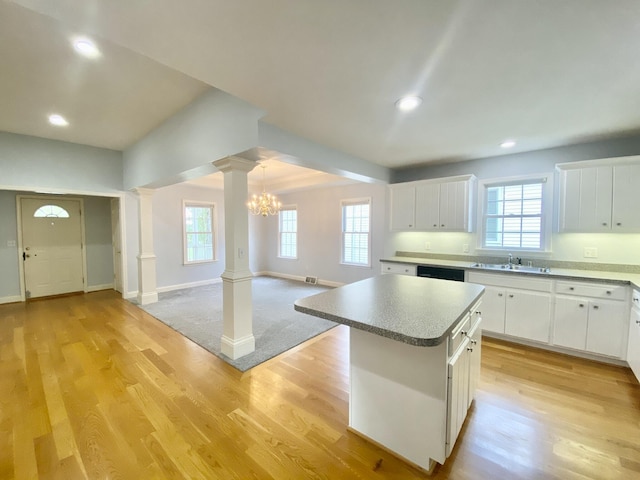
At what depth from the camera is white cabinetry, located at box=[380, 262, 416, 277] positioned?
157 inches

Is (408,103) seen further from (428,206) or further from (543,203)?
(543,203)

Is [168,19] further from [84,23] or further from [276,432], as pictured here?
[276,432]

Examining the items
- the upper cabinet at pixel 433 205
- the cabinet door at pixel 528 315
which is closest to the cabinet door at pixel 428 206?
the upper cabinet at pixel 433 205

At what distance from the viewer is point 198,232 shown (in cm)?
673

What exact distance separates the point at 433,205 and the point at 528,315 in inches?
75.2

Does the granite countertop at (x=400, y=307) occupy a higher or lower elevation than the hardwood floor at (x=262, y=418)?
higher

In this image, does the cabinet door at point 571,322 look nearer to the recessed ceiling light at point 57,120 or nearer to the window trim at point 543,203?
the window trim at point 543,203

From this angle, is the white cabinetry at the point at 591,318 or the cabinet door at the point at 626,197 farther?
the cabinet door at the point at 626,197

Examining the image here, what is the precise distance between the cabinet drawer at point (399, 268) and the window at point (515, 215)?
1.16 metres

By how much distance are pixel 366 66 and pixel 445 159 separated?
2.86 m

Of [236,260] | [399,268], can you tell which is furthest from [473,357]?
[236,260]

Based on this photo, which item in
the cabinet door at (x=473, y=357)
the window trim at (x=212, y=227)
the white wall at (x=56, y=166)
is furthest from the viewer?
the window trim at (x=212, y=227)

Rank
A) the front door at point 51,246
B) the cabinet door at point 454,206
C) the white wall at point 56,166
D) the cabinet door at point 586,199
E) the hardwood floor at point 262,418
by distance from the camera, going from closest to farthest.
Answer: the hardwood floor at point 262,418 → the cabinet door at point 586,199 → the cabinet door at point 454,206 → the white wall at point 56,166 → the front door at point 51,246

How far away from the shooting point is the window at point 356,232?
19.6ft
